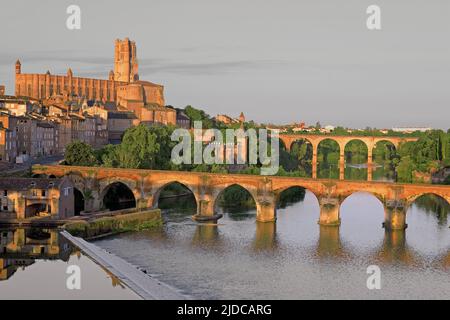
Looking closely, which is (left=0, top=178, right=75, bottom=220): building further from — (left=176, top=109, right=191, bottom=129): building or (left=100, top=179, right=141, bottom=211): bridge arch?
(left=176, top=109, right=191, bottom=129): building

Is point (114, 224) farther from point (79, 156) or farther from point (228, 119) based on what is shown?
point (228, 119)

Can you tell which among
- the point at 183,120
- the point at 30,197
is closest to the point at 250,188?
the point at 30,197

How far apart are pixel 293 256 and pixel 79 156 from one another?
29.1m

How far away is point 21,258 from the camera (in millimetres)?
39375

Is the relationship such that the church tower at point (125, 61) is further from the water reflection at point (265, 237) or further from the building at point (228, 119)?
the water reflection at point (265, 237)

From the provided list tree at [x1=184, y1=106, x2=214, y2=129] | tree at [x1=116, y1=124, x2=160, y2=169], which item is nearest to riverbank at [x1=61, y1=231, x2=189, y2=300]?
tree at [x1=116, y1=124, x2=160, y2=169]

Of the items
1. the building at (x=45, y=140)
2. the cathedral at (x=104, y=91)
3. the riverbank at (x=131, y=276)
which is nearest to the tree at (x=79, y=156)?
the building at (x=45, y=140)

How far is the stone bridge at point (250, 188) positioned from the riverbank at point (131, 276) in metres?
12.7

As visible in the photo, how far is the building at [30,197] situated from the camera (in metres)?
48.9

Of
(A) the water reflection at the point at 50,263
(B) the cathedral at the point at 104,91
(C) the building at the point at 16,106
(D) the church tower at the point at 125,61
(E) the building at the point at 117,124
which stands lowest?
(A) the water reflection at the point at 50,263

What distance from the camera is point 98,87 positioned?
128 metres

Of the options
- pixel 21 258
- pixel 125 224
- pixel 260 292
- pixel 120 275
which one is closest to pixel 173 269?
pixel 120 275
